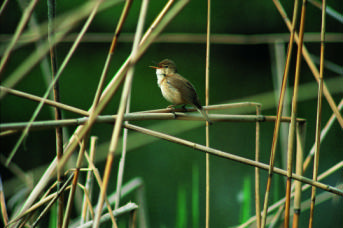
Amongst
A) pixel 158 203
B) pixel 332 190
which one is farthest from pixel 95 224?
pixel 158 203

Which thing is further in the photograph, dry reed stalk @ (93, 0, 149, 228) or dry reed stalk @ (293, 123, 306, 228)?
dry reed stalk @ (293, 123, 306, 228)

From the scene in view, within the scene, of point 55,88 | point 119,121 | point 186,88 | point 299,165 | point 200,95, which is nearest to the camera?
point 119,121

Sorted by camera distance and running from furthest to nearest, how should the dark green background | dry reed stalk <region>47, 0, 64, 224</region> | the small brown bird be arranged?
the dark green background < the small brown bird < dry reed stalk <region>47, 0, 64, 224</region>

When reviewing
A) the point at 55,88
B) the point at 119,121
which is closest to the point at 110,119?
the point at 55,88

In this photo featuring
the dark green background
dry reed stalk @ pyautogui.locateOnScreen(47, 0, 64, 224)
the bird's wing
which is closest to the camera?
dry reed stalk @ pyautogui.locateOnScreen(47, 0, 64, 224)

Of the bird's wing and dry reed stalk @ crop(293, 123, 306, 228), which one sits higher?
the bird's wing

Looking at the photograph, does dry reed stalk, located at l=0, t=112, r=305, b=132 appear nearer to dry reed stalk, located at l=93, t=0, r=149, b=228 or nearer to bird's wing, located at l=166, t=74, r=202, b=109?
dry reed stalk, located at l=93, t=0, r=149, b=228

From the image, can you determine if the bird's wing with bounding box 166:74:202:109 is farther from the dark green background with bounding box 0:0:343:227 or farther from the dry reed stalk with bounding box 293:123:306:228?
the dry reed stalk with bounding box 293:123:306:228

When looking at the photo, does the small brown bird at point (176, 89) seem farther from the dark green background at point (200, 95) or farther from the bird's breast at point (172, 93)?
the dark green background at point (200, 95)

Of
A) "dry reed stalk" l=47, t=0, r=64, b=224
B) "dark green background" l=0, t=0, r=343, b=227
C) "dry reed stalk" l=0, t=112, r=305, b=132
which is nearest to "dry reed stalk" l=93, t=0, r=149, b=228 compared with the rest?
"dry reed stalk" l=0, t=112, r=305, b=132

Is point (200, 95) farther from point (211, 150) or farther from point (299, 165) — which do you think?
point (211, 150)

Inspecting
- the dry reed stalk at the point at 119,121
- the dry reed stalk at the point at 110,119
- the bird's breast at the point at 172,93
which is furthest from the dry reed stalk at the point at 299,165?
the bird's breast at the point at 172,93

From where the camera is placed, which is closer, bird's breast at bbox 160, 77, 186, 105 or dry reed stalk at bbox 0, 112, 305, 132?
dry reed stalk at bbox 0, 112, 305, 132

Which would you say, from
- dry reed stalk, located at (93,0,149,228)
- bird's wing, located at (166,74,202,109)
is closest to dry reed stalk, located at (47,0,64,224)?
dry reed stalk, located at (93,0,149,228)
